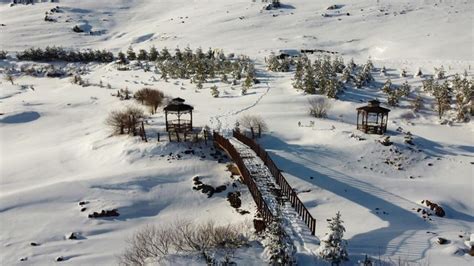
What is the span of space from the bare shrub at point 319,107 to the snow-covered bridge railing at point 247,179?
11.7 m

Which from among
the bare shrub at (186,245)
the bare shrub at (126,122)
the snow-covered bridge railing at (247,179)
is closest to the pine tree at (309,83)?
the snow-covered bridge railing at (247,179)

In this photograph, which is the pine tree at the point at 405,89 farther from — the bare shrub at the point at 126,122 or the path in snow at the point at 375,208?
the bare shrub at the point at 126,122

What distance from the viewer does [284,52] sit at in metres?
67.2

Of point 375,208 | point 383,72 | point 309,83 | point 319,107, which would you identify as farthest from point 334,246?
point 383,72

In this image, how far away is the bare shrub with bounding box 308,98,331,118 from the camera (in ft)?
124

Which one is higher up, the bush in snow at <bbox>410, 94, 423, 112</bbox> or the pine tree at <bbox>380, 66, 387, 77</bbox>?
the pine tree at <bbox>380, 66, 387, 77</bbox>

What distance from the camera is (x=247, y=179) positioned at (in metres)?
23.1

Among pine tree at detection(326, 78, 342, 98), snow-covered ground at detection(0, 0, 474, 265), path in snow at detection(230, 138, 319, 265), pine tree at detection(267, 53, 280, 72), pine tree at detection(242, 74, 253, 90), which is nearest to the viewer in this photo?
path in snow at detection(230, 138, 319, 265)

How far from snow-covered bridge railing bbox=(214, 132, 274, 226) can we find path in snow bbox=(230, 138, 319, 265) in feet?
1.46

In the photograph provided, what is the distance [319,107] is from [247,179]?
684 inches


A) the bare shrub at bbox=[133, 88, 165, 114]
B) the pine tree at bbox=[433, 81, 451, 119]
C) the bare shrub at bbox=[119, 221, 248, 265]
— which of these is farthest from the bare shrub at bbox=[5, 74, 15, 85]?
the pine tree at bbox=[433, 81, 451, 119]

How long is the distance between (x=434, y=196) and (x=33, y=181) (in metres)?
25.2

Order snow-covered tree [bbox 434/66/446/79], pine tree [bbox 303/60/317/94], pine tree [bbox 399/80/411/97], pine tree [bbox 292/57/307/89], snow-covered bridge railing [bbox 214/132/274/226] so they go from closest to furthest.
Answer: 1. snow-covered bridge railing [bbox 214/132/274/226]
2. pine tree [bbox 399/80/411/97]
3. pine tree [bbox 303/60/317/94]
4. pine tree [bbox 292/57/307/89]
5. snow-covered tree [bbox 434/66/446/79]

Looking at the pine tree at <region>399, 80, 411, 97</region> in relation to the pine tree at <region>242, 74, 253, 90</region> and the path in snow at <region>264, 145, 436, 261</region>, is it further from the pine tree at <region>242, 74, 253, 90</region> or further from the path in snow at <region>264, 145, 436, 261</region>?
the path in snow at <region>264, 145, 436, 261</region>
